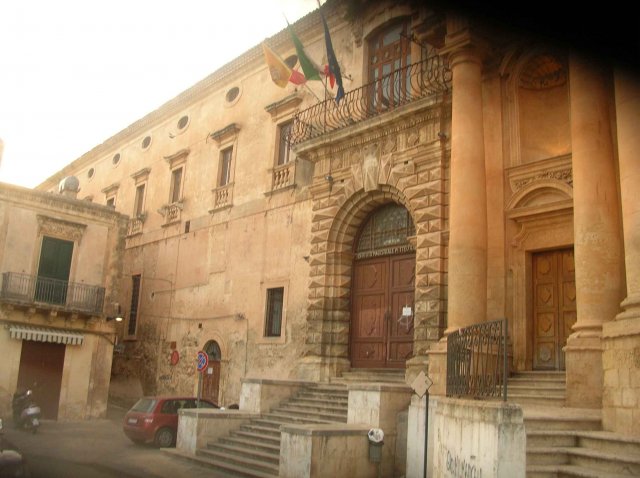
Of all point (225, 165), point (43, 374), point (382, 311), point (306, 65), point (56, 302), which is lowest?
point (43, 374)

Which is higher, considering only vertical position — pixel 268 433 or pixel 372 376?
pixel 372 376

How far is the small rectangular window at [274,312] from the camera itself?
19438mm

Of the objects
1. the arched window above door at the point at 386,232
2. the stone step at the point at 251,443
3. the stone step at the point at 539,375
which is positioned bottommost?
the stone step at the point at 251,443

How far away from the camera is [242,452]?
13594 millimetres

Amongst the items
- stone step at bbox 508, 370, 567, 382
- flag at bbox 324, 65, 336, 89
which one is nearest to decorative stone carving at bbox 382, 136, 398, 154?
flag at bbox 324, 65, 336, 89

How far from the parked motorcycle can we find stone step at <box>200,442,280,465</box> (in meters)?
7.32

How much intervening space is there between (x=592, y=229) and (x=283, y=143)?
11698 millimetres

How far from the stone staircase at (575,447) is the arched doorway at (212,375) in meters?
12.8

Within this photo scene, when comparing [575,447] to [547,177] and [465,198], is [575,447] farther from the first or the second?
[547,177]

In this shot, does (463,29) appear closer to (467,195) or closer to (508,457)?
(467,195)

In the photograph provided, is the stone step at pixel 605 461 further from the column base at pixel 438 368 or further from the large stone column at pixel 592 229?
the column base at pixel 438 368

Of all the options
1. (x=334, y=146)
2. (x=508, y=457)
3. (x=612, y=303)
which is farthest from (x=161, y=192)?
(x=508, y=457)

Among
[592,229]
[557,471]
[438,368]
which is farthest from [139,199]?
[557,471]

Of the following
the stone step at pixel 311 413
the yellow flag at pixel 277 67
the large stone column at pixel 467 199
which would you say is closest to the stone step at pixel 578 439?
the large stone column at pixel 467 199
